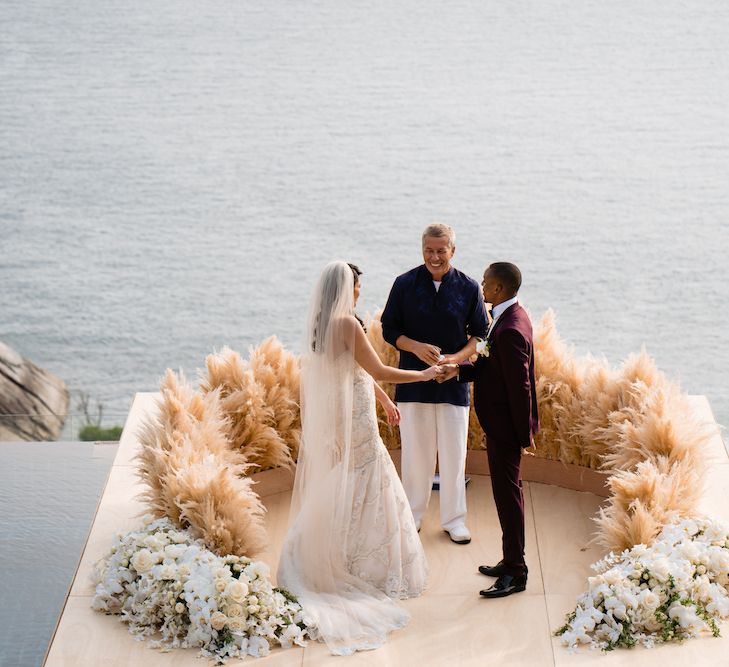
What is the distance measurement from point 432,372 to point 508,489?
1.92ft

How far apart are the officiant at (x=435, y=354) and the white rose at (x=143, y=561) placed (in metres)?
1.28

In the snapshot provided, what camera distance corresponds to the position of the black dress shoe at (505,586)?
4.58 metres

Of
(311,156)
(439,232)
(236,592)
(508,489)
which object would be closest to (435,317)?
(439,232)

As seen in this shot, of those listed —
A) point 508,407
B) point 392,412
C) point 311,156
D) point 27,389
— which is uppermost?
point 508,407

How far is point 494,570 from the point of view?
473 centimetres

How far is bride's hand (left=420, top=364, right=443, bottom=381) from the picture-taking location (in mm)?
4688

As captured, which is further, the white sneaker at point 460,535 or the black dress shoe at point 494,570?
the white sneaker at point 460,535

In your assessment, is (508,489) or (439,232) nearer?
(508,489)

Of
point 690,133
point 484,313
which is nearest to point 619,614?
point 484,313

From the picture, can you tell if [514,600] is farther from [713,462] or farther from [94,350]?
[94,350]

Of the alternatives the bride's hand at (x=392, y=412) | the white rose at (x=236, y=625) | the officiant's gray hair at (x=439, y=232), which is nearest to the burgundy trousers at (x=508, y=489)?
the bride's hand at (x=392, y=412)

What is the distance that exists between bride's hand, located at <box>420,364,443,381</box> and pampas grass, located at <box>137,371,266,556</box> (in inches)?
35.8

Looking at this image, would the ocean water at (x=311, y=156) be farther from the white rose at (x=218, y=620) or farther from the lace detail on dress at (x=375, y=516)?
the white rose at (x=218, y=620)

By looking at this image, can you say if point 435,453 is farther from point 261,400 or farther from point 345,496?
point 261,400
